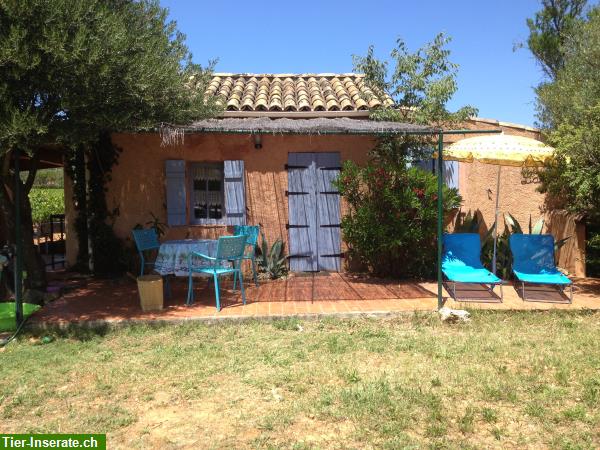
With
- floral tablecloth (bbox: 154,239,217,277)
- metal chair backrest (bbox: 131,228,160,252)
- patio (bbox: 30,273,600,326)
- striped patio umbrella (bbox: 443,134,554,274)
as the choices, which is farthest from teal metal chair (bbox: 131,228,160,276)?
striped patio umbrella (bbox: 443,134,554,274)

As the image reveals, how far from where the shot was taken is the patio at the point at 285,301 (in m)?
6.32

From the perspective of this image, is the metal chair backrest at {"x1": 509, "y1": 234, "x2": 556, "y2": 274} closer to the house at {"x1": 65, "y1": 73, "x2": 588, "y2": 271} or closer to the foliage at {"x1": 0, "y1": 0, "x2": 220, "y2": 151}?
the house at {"x1": 65, "y1": 73, "x2": 588, "y2": 271}

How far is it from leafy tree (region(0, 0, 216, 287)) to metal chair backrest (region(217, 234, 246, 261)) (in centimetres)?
172

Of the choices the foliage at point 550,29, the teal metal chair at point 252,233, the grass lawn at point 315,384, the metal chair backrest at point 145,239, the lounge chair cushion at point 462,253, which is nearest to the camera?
the grass lawn at point 315,384

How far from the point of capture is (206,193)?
9.17m

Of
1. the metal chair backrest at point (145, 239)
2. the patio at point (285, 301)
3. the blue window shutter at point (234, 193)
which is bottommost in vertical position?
the patio at point (285, 301)

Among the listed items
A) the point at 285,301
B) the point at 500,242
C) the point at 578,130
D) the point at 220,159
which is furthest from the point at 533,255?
the point at 220,159

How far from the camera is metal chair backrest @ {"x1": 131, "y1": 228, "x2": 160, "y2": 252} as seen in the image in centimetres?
752

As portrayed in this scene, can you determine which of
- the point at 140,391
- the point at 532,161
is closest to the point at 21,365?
the point at 140,391

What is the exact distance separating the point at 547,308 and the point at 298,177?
4574 millimetres

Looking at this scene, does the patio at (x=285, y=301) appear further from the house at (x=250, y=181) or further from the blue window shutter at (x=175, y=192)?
the blue window shutter at (x=175, y=192)

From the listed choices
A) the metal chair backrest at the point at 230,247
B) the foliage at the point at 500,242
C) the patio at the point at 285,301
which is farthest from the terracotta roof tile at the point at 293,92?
the patio at the point at 285,301

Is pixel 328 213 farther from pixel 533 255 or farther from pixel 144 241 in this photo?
pixel 533 255

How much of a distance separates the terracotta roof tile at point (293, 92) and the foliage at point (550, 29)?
602cm
